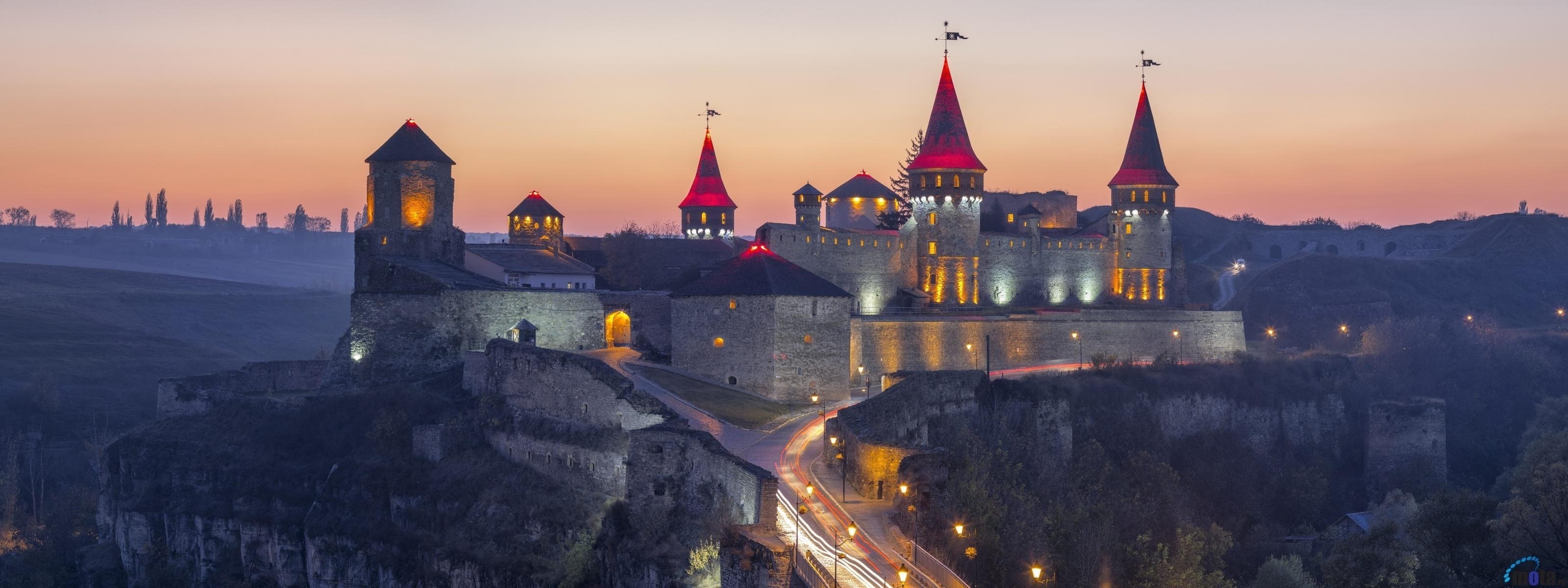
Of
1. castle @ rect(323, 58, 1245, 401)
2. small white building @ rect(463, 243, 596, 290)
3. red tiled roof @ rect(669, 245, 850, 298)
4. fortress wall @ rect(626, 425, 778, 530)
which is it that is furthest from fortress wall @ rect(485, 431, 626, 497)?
small white building @ rect(463, 243, 596, 290)

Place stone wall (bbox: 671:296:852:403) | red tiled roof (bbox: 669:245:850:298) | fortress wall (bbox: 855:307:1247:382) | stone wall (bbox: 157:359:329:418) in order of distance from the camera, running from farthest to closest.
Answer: fortress wall (bbox: 855:307:1247:382)
stone wall (bbox: 157:359:329:418)
red tiled roof (bbox: 669:245:850:298)
stone wall (bbox: 671:296:852:403)

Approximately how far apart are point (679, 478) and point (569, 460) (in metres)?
5.96

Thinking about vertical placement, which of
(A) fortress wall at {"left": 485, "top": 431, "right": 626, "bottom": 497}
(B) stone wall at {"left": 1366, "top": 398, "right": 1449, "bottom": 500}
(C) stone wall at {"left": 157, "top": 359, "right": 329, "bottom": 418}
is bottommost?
(B) stone wall at {"left": 1366, "top": 398, "right": 1449, "bottom": 500}

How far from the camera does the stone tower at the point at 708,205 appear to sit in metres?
86.5

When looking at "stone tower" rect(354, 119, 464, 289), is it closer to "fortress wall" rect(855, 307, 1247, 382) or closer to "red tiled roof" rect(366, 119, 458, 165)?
"red tiled roof" rect(366, 119, 458, 165)

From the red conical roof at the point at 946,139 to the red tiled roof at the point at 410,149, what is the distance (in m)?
23.3

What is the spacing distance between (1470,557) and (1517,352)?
44104mm

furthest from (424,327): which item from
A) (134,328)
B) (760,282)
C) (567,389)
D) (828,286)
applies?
(134,328)

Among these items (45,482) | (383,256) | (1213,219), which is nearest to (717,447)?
(383,256)

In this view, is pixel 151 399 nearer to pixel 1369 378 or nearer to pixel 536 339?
pixel 536 339

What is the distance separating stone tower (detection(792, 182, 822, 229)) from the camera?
66.4m

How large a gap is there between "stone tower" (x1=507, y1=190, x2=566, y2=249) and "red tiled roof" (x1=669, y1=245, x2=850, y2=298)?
2114 cm

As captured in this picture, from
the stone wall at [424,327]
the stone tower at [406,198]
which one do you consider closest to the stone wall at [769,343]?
the stone wall at [424,327]

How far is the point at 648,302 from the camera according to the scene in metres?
58.5
